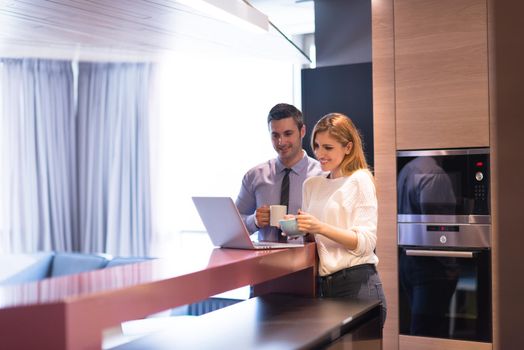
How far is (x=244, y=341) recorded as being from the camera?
1726 millimetres

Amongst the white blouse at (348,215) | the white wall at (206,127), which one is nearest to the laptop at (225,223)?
the white blouse at (348,215)

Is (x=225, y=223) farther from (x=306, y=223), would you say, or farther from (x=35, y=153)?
(x=35, y=153)

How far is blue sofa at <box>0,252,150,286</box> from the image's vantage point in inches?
187

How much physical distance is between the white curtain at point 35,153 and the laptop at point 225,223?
385 centimetres

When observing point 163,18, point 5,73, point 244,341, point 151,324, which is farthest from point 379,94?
point 5,73

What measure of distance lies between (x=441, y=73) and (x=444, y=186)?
1.97 ft

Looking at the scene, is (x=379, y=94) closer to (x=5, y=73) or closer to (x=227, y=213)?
(x=227, y=213)

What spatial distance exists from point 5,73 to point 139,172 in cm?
160

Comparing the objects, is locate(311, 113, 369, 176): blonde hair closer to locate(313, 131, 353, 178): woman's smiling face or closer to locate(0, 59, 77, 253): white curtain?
locate(313, 131, 353, 178): woman's smiling face

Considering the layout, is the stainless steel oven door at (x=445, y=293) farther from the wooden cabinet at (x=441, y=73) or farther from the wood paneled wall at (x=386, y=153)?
the wooden cabinet at (x=441, y=73)

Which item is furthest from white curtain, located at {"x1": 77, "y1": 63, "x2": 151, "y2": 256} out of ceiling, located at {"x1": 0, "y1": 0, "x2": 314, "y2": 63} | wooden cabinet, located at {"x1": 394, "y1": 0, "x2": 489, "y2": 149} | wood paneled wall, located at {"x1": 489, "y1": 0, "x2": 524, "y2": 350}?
wood paneled wall, located at {"x1": 489, "y1": 0, "x2": 524, "y2": 350}

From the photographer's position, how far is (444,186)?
317 centimetres

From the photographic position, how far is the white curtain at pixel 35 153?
5551 mm

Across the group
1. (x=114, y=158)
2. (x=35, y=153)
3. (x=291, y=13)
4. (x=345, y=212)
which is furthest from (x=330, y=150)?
(x=35, y=153)
